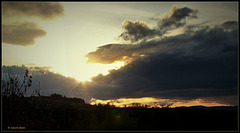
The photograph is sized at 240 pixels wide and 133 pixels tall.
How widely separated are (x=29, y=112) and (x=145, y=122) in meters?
7.13

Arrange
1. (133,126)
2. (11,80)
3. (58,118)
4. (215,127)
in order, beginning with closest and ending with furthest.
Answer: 1. (133,126)
2. (215,127)
3. (11,80)
4. (58,118)

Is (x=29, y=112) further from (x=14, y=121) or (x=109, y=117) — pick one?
(x=109, y=117)

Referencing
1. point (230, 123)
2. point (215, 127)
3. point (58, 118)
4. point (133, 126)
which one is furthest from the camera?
point (58, 118)

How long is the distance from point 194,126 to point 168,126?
1.29 meters

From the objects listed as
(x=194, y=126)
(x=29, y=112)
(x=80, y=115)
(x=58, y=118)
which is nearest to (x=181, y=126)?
(x=194, y=126)

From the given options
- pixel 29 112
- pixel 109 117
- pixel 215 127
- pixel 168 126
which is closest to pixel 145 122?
pixel 168 126

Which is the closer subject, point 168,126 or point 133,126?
point 133,126

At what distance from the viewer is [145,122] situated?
36.9 feet

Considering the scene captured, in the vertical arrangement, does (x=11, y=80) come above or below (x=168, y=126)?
above

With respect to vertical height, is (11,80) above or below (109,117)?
above

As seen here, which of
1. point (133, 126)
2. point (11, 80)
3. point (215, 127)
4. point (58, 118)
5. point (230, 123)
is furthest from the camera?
point (58, 118)

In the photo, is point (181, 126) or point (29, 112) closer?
point (181, 126)

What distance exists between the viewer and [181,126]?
430 inches

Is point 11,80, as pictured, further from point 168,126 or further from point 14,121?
point 168,126
